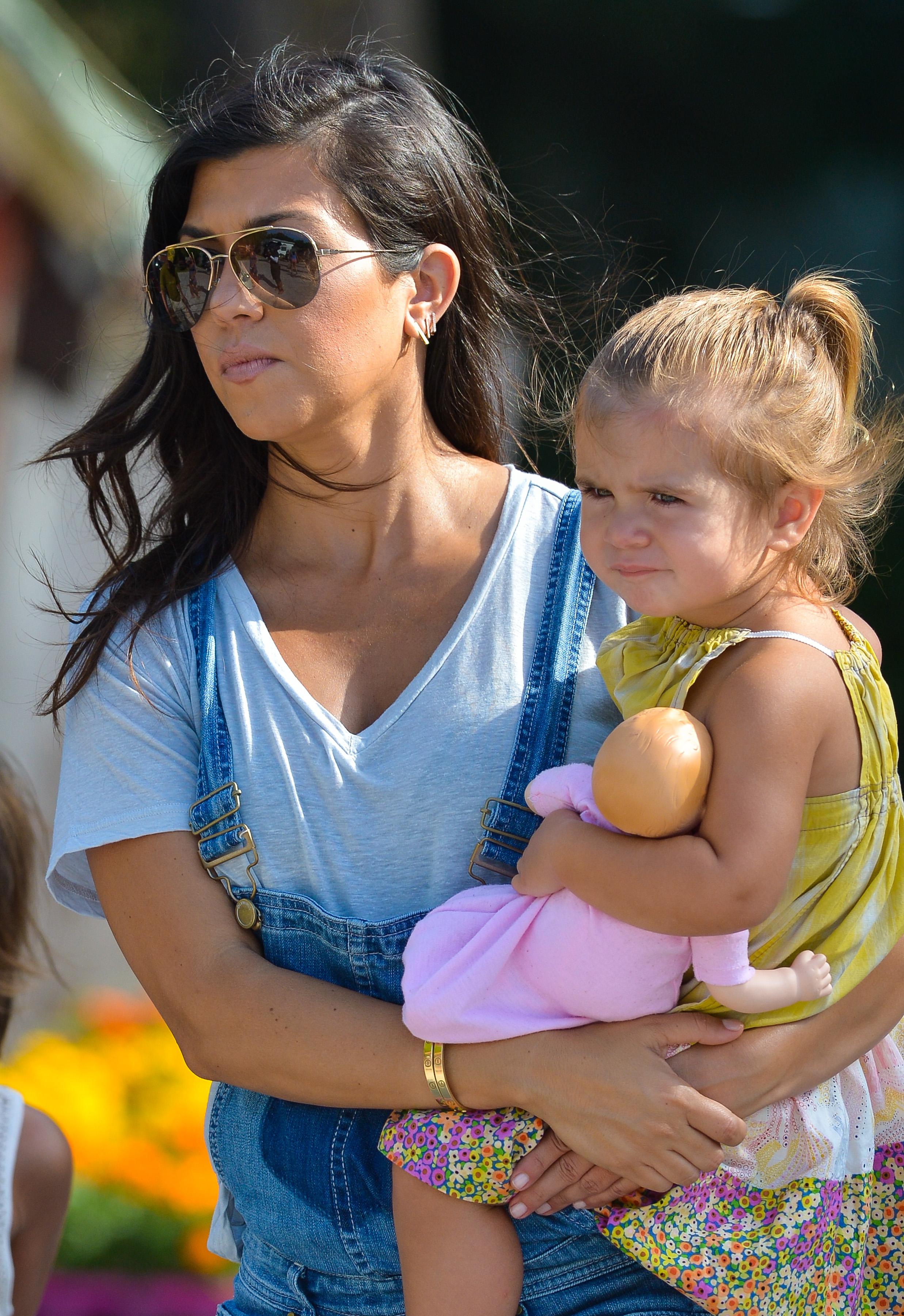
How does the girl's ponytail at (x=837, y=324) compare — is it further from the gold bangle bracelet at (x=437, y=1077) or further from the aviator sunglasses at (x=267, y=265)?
the gold bangle bracelet at (x=437, y=1077)

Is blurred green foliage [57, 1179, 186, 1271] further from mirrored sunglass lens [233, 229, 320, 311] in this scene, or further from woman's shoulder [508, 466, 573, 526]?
mirrored sunglass lens [233, 229, 320, 311]

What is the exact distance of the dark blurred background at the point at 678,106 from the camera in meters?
4.21

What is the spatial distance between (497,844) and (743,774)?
1.52 feet

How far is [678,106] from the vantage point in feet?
14.7

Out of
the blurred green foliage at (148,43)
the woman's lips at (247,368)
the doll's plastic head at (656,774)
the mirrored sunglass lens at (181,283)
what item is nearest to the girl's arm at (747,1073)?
the doll's plastic head at (656,774)

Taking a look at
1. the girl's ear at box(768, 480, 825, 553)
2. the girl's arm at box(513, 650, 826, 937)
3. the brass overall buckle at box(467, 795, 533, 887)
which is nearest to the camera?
the girl's arm at box(513, 650, 826, 937)

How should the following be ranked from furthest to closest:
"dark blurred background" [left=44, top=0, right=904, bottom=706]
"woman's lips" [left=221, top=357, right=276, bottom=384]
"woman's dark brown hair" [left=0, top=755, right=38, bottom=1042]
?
"dark blurred background" [left=44, top=0, right=904, bottom=706]
"woman's dark brown hair" [left=0, top=755, right=38, bottom=1042]
"woman's lips" [left=221, top=357, right=276, bottom=384]

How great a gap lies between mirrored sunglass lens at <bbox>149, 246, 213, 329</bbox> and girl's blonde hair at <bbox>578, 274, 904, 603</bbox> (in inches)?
26.7

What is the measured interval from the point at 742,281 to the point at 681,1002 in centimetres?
316

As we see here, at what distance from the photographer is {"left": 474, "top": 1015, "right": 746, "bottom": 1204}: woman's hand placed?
1.68 metres

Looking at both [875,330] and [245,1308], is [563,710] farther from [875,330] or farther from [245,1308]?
[875,330]

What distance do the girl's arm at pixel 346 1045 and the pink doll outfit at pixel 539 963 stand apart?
0.03m

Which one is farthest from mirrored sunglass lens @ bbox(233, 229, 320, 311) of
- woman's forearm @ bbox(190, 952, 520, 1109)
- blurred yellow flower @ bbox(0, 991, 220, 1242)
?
blurred yellow flower @ bbox(0, 991, 220, 1242)

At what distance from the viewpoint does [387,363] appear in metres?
2.16
